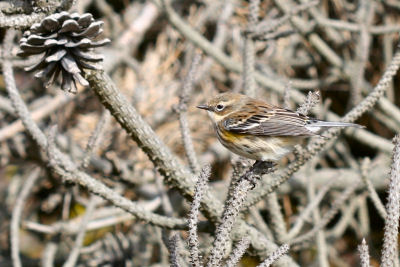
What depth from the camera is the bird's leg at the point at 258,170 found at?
2008 mm

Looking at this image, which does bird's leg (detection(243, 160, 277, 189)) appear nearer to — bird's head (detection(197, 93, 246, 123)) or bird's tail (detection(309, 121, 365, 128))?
bird's tail (detection(309, 121, 365, 128))

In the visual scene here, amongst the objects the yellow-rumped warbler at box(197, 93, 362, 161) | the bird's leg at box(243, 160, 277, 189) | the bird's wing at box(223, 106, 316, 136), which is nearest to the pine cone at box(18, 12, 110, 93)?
the bird's leg at box(243, 160, 277, 189)

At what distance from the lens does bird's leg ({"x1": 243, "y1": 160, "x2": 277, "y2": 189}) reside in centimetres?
201

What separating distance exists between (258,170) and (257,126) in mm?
455

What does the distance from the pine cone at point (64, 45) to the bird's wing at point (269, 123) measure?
3.40 feet

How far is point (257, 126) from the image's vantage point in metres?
2.51

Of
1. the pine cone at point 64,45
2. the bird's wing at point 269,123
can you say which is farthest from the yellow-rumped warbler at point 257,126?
the pine cone at point 64,45

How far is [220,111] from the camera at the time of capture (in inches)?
105

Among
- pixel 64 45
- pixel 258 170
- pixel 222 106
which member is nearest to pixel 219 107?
pixel 222 106

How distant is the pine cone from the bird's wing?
3.40 ft

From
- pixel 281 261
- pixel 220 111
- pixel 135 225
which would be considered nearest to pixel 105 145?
pixel 135 225

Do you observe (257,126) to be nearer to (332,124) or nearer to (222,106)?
(222,106)

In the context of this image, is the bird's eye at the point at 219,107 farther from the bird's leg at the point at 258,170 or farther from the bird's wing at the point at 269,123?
the bird's leg at the point at 258,170

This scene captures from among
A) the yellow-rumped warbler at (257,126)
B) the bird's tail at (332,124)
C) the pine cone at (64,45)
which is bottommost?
the yellow-rumped warbler at (257,126)
